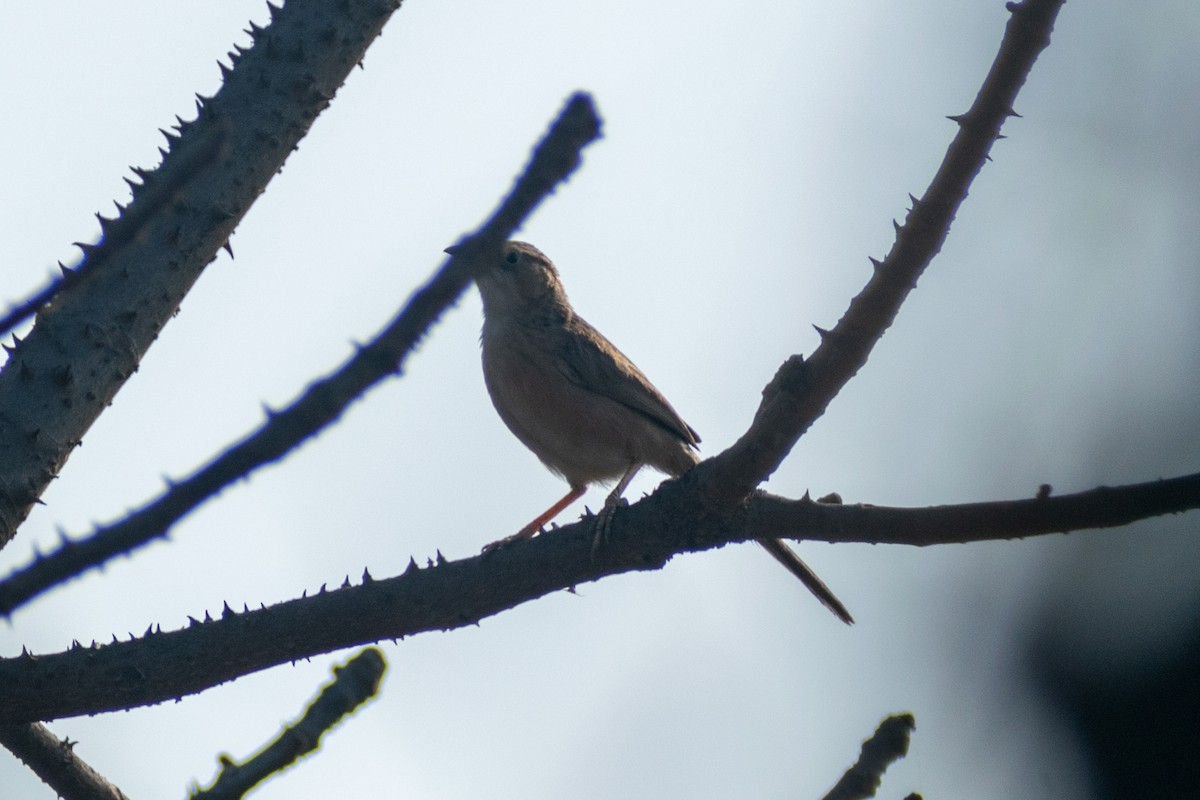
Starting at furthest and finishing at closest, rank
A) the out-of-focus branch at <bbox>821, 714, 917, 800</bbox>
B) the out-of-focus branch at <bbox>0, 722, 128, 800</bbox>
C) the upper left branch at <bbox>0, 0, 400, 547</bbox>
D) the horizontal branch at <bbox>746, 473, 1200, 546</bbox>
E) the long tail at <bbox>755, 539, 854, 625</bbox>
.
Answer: the long tail at <bbox>755, 539, 854, 625</bbox> → the out-of-focus branch at <bbox>0, 722, 128, 800</bbox> → the upper left branch at <bbox>0, 0, 400, 547</bbox> → the horizontal branch at <bbox>746, 473, 1200, 546</bbox> → the out-of-focus branch at <bbox>821, 714, 917, 800</bbox>

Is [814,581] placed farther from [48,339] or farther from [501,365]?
[48,339]

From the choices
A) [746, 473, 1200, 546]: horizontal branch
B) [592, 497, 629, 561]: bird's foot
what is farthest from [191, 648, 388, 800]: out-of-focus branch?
[592, 497, 629, 561]: bird's foot

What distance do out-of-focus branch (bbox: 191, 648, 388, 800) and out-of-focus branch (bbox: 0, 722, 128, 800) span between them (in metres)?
1.99

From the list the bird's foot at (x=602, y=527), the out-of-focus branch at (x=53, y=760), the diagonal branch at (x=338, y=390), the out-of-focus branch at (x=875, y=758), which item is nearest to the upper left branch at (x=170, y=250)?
the out-of-focus branch at (x=53, y=760)

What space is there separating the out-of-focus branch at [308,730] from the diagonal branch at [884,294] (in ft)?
5.76

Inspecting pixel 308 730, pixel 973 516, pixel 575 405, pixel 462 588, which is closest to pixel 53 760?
pixel 462 588

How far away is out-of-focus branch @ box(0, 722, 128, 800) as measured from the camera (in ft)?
12.4

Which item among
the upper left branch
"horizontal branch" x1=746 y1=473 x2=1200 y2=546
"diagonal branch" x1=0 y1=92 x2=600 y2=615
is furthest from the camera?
the upper left branch

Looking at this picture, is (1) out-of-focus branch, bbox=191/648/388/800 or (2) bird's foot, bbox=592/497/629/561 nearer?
(1) out-of-focus branch, bbox=191/648/388/800

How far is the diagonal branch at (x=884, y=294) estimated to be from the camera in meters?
2.84

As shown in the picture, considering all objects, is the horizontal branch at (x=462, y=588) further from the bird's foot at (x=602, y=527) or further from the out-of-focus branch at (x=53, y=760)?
the out-of-focus branch at (x=53, y=760)

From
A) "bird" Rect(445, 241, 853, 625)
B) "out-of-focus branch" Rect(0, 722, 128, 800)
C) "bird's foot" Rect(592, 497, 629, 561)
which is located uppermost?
"bird" Rect(445, 241, 853, 625)

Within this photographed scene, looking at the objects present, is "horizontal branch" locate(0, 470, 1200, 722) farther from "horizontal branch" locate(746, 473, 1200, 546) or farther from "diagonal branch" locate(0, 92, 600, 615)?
"diagonal branch" locate(0, 92, 600, 615)

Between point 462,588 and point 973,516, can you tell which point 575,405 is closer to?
point 462,588
